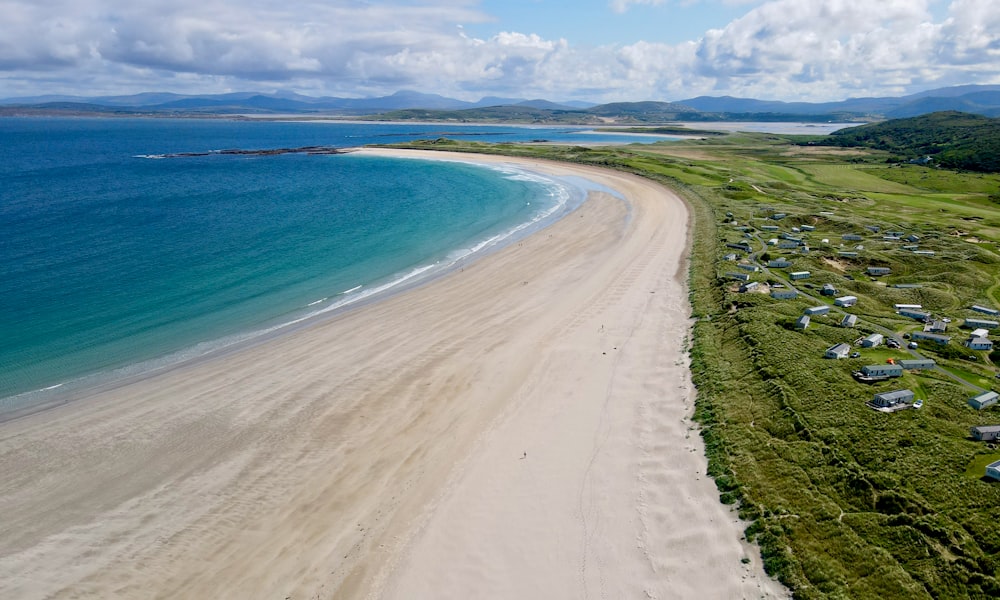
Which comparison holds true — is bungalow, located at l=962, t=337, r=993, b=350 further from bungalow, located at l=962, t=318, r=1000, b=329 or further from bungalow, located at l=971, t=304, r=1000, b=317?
bungalow, located at l=971, t=304, r=1000, b=317

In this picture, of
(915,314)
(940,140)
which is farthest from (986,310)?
(940,140)

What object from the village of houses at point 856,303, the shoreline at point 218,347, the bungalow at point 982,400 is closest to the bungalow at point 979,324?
the village of houses at point 856,303

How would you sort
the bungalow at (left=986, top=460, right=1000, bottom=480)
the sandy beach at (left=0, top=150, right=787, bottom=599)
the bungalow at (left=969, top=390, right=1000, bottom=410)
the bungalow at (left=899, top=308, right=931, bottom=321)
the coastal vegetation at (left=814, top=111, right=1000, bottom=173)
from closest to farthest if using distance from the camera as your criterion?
the sandy beach at (left=0, top=150, right=787, bottom=599), the bungalow at (left=986, top=460, right=1000, bottom=480), the bungalow at (left=969, top=390, right=1000, bottom=410), the bungalow at (left=899, top=308, right=931, bottom=321), the coastal vegetation at (left=814, top=111, right=1000, bottom=173)

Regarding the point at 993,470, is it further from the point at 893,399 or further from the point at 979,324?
the point at 979,324

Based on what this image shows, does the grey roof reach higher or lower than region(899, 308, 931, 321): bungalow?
higher

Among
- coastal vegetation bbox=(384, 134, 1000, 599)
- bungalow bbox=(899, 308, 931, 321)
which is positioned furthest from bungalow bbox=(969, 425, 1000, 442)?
bungalow bbox=(899, 308, 931, 321)
